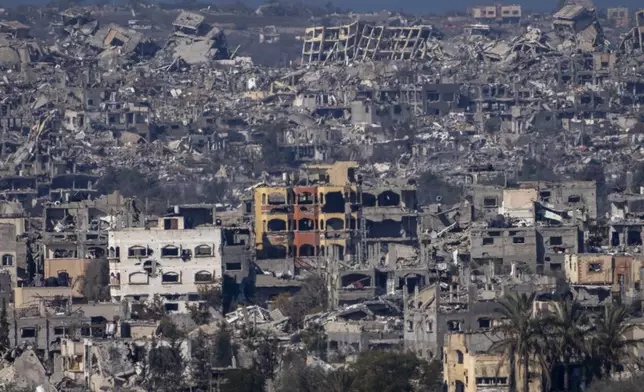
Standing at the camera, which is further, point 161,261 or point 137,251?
point 137,251

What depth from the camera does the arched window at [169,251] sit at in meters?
65.7

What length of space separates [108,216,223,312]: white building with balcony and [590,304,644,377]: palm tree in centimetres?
1800

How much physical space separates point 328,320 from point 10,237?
14778mm

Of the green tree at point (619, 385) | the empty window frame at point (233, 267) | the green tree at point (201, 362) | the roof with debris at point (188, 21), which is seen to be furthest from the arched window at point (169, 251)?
the roof with debris at point (188, 21)

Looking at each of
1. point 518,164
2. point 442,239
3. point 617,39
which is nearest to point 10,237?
point 442,239

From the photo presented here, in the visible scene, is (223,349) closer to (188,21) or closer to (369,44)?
(369,44)

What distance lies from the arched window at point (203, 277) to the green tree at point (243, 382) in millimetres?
15662

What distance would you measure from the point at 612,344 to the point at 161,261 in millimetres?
19494

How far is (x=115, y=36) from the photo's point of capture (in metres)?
136

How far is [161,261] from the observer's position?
65.8 meters

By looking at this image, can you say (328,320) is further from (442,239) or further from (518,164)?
(518,164)

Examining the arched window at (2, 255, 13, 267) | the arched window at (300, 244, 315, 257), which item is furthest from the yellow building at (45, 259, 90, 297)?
the arched window at (300, 244, 315, 257)

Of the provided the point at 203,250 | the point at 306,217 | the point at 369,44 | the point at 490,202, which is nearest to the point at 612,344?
the point at 203,250

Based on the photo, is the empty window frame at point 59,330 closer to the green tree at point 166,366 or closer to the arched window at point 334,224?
the green tree at point 166,366
